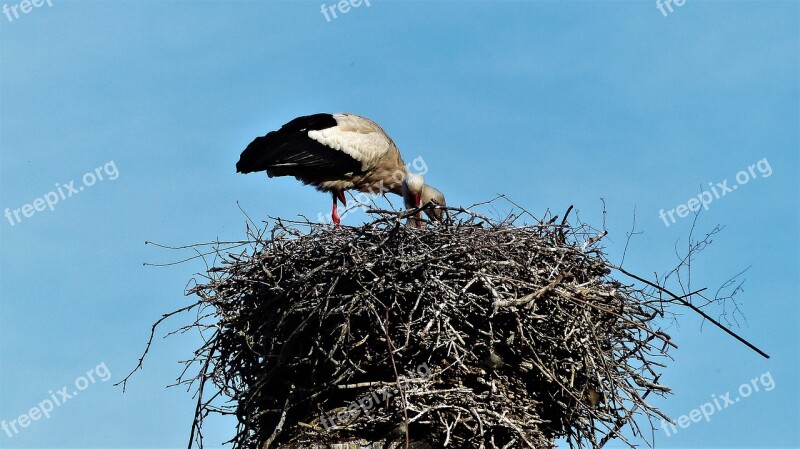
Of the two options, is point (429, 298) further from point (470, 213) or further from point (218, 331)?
point (218, 331)

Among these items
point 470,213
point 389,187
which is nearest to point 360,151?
point 389,187

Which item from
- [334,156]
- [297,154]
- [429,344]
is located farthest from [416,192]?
[429,344]

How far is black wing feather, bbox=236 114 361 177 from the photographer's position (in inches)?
359

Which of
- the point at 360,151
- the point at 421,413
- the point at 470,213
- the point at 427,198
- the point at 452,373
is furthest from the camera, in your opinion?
the point at 360,151

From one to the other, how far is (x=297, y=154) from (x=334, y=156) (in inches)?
12.9

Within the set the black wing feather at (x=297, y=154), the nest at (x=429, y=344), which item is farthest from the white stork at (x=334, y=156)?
the nest at (x=429, y=344)

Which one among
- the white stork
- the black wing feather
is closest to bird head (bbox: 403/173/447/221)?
the white stork

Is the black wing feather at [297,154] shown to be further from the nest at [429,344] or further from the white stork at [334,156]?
the nest at [429,344]

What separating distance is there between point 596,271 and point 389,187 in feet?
11.1

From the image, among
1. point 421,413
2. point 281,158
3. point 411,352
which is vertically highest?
point 281,158

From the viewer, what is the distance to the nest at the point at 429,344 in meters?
5.97

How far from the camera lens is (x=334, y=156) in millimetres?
9336

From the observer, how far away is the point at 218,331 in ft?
22.1

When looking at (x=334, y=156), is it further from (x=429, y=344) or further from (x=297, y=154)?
(x=429, y=344)
